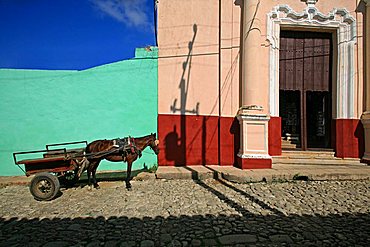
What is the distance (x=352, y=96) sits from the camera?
24.2ft

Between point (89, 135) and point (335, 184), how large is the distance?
6792mm

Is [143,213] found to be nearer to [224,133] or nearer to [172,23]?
[224,133]

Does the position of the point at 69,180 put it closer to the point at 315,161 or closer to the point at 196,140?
the point at 196,140

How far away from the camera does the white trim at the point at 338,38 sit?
7.37m

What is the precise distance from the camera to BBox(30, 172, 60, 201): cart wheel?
179 inches

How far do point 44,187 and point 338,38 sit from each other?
9.28 m

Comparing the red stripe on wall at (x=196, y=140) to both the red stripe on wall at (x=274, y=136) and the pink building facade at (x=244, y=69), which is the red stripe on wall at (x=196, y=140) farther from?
the red stripe on wall at (x=274, y=136)

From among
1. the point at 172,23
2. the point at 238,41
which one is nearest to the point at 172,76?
the point at 172,23

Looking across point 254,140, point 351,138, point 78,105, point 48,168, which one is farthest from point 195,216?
point 351,138

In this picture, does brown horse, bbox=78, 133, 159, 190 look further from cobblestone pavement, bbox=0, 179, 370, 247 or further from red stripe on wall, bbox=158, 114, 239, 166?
red stripe on wall, bbox=158, 114, 239, 166

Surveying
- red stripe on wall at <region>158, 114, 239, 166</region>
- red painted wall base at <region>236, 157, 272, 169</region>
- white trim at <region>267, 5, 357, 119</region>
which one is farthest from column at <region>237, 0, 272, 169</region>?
white trim at <region>267, 5, 357, 119</region>

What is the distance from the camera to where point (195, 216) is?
11.9ft

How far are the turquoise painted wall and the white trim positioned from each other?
3.79m

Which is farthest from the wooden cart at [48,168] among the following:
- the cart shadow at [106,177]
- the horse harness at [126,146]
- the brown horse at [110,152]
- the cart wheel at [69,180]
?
the horse harness at [126,146]
